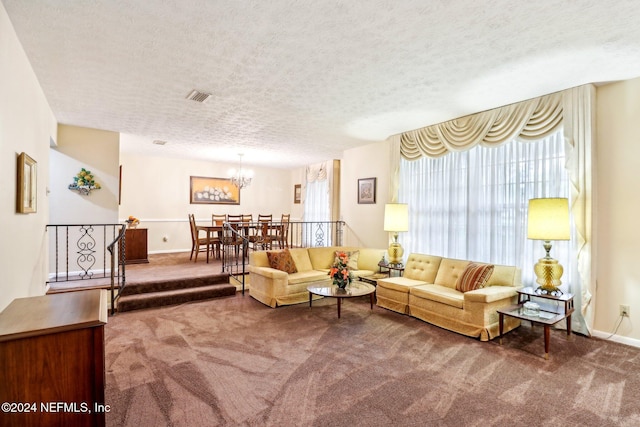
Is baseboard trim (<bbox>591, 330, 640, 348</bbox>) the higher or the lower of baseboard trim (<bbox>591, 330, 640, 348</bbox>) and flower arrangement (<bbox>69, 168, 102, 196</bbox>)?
the lower

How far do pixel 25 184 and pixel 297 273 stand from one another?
336cm

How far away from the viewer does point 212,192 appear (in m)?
8.51

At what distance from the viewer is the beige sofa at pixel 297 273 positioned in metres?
4.39

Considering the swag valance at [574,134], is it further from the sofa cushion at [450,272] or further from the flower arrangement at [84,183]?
the flower arrangement at [84,183]

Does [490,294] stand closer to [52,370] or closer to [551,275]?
[551,275]

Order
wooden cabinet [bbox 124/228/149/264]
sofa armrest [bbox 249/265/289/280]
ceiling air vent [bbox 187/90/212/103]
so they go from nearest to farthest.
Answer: ceiling air vent [bbox 187/90/212/103]
sofa armrest [bbox 249/265/289/280]
wooden cabinet [bbox 124/228/149/264]

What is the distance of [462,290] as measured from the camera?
3.75 meters

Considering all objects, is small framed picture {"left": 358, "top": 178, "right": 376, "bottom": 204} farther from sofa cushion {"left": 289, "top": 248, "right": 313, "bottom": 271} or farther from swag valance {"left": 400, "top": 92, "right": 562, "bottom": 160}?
sofa cushion {"left": 289, "top": 248, "right": 313, "bottom": 271}

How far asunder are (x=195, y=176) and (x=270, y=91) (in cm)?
542

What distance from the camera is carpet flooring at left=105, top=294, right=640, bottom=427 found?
2042mm

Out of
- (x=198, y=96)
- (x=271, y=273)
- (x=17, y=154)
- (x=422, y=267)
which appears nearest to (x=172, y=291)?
(x=271, y=273)

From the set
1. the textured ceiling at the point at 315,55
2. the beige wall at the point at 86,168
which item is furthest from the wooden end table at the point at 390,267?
the beige wall at the point at 86,168

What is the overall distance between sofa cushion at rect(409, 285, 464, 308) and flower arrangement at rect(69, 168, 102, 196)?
5.30 meters

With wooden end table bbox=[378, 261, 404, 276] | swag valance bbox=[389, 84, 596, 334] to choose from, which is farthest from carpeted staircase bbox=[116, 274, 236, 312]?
swag valance bbox=[389, 84, 596, 334]
